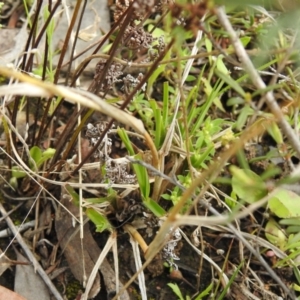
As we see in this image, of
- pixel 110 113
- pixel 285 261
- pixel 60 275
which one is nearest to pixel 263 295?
pixel 285 261

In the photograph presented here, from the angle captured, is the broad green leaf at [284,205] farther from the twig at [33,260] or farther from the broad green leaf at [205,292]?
the twig at [33,260]

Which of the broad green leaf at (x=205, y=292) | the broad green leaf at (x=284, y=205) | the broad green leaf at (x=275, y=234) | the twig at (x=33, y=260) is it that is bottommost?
the twig at (x=33, y=260)

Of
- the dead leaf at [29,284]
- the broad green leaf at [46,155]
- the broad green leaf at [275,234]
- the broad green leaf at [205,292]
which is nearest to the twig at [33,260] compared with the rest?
the dead leaf at [29,284]

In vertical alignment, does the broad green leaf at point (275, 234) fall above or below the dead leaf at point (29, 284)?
above

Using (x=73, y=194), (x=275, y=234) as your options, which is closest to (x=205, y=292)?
(x=275, y=234)

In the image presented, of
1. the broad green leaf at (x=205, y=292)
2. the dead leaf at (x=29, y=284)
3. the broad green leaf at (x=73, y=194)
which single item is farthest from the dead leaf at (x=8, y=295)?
the broad green leaf at (x=205, y=292)

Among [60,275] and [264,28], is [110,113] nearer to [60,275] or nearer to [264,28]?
[60,275]

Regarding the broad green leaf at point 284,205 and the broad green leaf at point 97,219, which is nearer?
the broad green leaf at point 97,219
